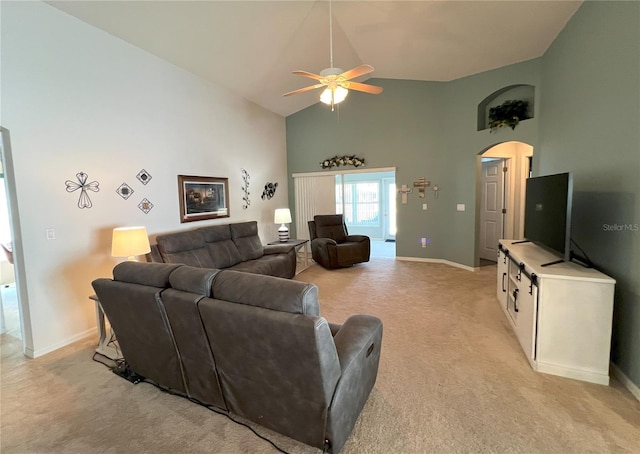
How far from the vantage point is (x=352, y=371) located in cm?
162

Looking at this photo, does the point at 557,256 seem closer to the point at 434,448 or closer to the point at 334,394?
the point at 434,448

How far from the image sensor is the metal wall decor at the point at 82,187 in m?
3.00

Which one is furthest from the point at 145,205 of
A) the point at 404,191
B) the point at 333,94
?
the point at 404,191

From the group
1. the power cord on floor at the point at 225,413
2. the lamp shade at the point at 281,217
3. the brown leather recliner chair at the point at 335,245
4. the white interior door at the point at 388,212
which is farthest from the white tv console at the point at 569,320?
the white interior door at the point at 388,212

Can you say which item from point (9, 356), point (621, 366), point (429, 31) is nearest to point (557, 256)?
point (621, 366)

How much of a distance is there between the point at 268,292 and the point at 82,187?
2.80 meters

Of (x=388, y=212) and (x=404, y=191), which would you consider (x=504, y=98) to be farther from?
(x=388, y=212)

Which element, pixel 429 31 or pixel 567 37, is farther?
pixel 429 31

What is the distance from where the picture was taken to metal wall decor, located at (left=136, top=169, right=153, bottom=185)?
367 cm

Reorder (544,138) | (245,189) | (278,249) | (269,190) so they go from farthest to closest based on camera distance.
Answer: (269,190)
(245,189)
(278,249)
(544,138)

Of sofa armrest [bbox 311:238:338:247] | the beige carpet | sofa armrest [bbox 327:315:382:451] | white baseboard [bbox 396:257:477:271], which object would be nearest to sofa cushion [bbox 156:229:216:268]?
the beige carpet

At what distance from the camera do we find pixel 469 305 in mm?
3672

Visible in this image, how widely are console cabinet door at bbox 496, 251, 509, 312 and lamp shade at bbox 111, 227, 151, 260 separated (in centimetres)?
388

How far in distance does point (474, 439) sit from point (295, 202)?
5839 millimetres
